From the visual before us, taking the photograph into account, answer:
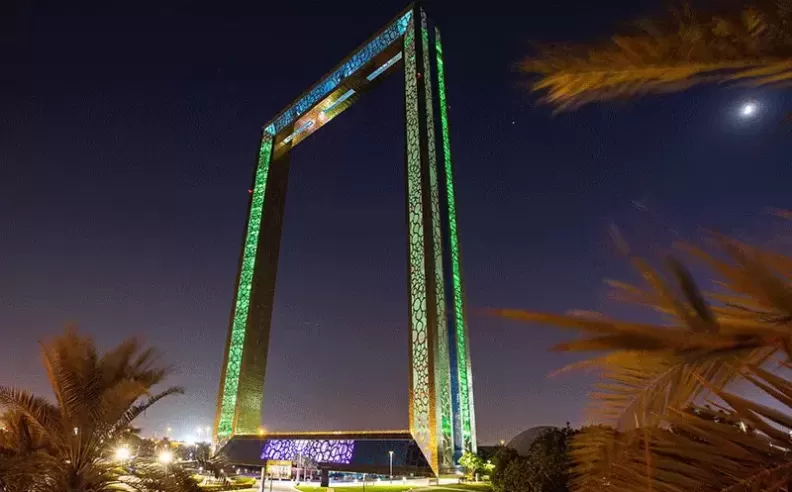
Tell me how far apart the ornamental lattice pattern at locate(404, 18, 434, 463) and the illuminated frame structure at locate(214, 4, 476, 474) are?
3cm

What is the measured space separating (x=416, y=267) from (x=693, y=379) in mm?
10550

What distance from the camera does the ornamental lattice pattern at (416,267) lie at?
9.97 meters

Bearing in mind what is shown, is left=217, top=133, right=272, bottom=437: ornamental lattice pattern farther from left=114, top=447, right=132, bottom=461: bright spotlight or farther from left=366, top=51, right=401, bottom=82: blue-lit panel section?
left=114, top=447, right=132, bottom=461: bright spotlight

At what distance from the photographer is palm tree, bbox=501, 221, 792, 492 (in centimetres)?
47

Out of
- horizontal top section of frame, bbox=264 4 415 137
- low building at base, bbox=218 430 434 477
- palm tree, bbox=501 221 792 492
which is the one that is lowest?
palm tree, bbox=501 221 792 492

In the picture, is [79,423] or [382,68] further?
[382,68]

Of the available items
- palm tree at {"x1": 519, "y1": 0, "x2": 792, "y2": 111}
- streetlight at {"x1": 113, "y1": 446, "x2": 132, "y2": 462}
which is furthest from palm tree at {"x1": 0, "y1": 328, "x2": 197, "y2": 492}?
palm tree at {"x1": 519, "y1": 0, "x2": 792, "y2": 111}

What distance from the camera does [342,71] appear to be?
1552 cm

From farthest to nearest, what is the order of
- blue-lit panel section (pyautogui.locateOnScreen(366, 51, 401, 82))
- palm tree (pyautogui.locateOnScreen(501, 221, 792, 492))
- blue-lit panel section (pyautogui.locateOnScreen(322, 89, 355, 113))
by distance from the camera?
blue-lit panel section (pyautogui.locateOnScreen(322, 89, 355, 113)) → blue-lit panel section (pyautogui.locateOnScreen(366, 51, 401, 82)) → palm tree (pyautogui.locateOnScreen(501, 221, 792, 492))

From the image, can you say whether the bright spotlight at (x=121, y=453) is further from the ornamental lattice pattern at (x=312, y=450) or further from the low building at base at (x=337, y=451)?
the ornamental lattice pattern at (x=312, y=450)

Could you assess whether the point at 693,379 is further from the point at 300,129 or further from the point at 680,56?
the point at 300,129

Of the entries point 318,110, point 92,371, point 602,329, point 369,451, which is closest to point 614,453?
point 602,329

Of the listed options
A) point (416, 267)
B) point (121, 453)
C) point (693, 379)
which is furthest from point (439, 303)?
point (693, 379)

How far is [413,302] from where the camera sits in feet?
35.9
